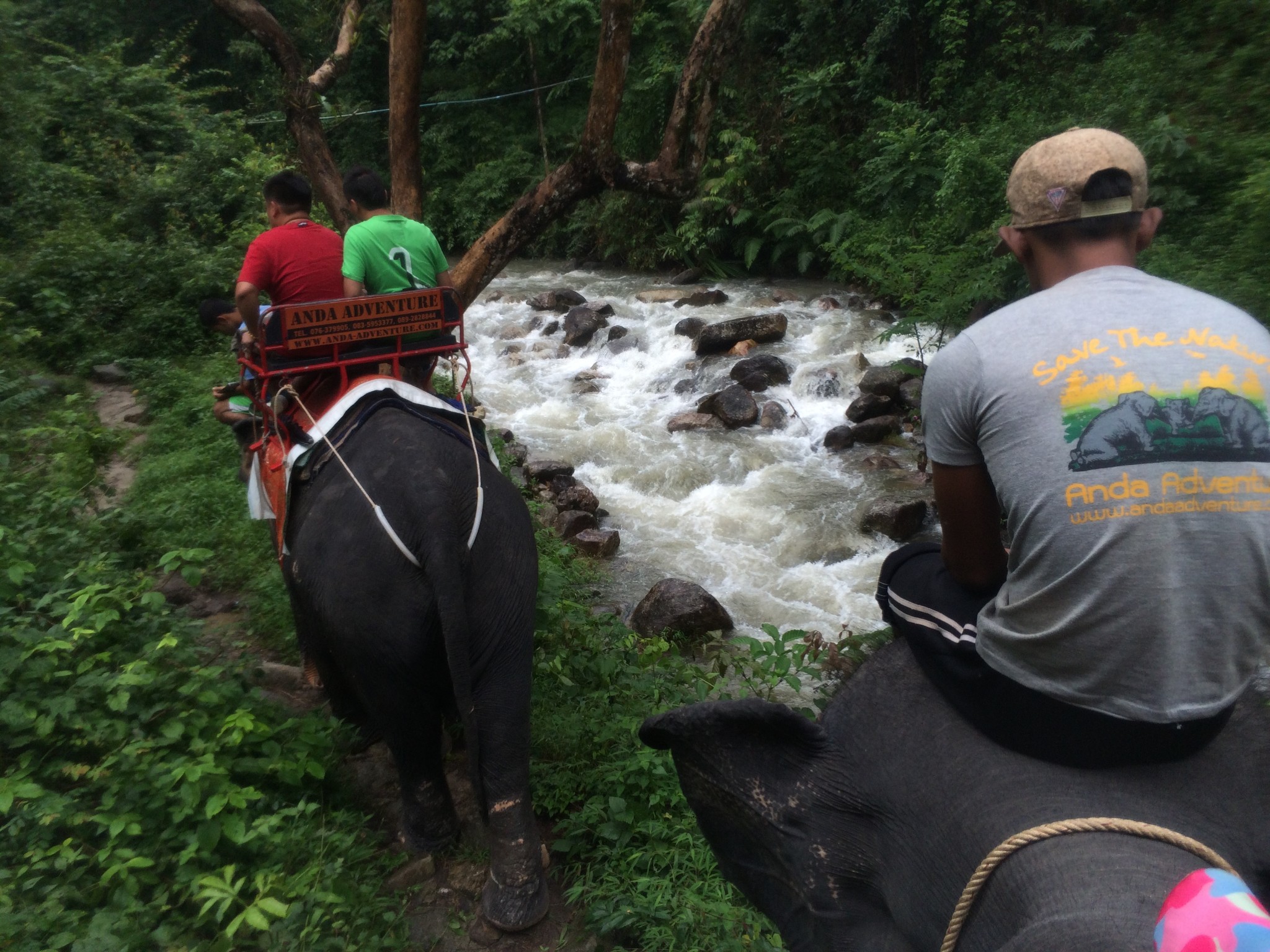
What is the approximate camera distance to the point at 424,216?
10.2 meters

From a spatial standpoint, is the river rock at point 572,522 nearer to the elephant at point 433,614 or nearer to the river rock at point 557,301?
the elephant at point 433,614

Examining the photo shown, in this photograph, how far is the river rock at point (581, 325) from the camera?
13484mm

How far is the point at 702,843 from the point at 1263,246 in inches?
199

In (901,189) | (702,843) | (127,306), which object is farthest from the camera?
(901,189)

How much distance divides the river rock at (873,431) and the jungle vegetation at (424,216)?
1.24 m

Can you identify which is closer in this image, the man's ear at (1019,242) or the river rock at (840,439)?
the man's ear at (1019,242)

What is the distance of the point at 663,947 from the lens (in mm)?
2676

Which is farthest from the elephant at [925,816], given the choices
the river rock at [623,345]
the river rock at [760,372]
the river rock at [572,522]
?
the river rock at [623,345]

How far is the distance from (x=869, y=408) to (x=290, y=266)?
7.19 m

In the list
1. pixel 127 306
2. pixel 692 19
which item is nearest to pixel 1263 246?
pixel 127 306

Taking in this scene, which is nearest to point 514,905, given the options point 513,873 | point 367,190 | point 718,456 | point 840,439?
point 513,873

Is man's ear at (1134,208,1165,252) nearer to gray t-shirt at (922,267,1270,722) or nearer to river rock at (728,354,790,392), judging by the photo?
gray t-shirt at (922,267,1270,722)

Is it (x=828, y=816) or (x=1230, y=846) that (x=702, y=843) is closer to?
(x=828, y=816)

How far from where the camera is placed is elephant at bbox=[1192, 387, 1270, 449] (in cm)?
125
